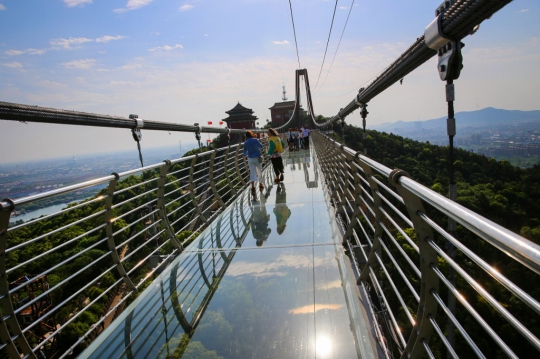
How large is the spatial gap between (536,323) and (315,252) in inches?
1190

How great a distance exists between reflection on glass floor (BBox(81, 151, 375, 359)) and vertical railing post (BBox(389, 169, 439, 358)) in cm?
51

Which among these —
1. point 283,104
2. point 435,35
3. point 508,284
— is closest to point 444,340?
point 508,284

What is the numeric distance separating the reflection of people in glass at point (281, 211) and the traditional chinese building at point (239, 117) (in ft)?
162

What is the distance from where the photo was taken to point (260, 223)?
5070mm

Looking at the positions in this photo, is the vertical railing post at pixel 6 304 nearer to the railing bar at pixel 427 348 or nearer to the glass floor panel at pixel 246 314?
the glass floor panel at pixel 246 314

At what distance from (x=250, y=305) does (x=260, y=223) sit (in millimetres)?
2380

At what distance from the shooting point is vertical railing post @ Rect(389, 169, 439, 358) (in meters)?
1.49

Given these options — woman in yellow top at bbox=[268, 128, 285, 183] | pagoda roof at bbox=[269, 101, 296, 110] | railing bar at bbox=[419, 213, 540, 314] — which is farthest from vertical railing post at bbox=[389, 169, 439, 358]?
pagoda roof at bbox=[269, 101, 296, 110]

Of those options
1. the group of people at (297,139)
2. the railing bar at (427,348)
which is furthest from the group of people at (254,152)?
the group of people at (297,139)

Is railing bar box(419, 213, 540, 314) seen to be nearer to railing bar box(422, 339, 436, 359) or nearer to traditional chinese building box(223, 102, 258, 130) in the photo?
railing bar box(422, 339, 436, 359)

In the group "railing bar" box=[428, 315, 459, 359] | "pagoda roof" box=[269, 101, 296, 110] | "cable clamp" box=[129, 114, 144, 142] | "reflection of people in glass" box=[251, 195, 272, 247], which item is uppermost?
"pagoda roof" box=[269, 101, 296, 110]

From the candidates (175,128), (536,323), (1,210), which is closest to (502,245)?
(1,210)

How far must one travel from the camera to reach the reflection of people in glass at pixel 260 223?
175 inches

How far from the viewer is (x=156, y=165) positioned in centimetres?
355
